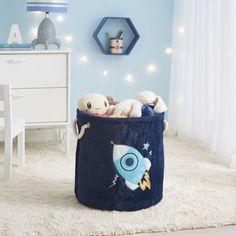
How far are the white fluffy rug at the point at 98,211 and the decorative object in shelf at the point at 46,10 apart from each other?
2.69 feet

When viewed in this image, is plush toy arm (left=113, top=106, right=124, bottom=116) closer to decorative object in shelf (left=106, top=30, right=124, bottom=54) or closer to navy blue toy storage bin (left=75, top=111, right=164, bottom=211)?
navy blue toy storage bin (left=75, top=111, right=164, bottom=211)

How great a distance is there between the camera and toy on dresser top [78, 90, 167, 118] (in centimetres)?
257

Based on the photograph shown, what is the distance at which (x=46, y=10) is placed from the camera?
11.8 feet

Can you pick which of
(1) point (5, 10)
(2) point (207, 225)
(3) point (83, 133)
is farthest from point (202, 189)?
(1) point (5, 10)

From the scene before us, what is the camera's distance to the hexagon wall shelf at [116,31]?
4145 mm

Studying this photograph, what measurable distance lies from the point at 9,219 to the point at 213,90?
6.02 ft

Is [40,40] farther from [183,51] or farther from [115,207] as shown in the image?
[115,207]

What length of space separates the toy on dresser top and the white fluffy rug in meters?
0.47

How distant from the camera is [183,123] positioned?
13.6ft

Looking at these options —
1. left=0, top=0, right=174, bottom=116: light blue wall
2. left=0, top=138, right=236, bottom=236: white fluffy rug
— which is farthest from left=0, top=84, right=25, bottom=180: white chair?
left=0, top=0, right=174, bottom=116: light blue wall

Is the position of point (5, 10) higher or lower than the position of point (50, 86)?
higher

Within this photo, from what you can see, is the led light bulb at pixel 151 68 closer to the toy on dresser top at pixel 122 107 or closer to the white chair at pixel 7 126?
the white chair at pixel 7 126

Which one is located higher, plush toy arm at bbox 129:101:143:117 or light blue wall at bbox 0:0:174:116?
light blue wall at bbox 0:0:174:116

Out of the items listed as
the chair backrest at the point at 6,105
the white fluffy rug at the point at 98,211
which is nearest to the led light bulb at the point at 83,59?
the white fluffy rug at the point at 98,211
